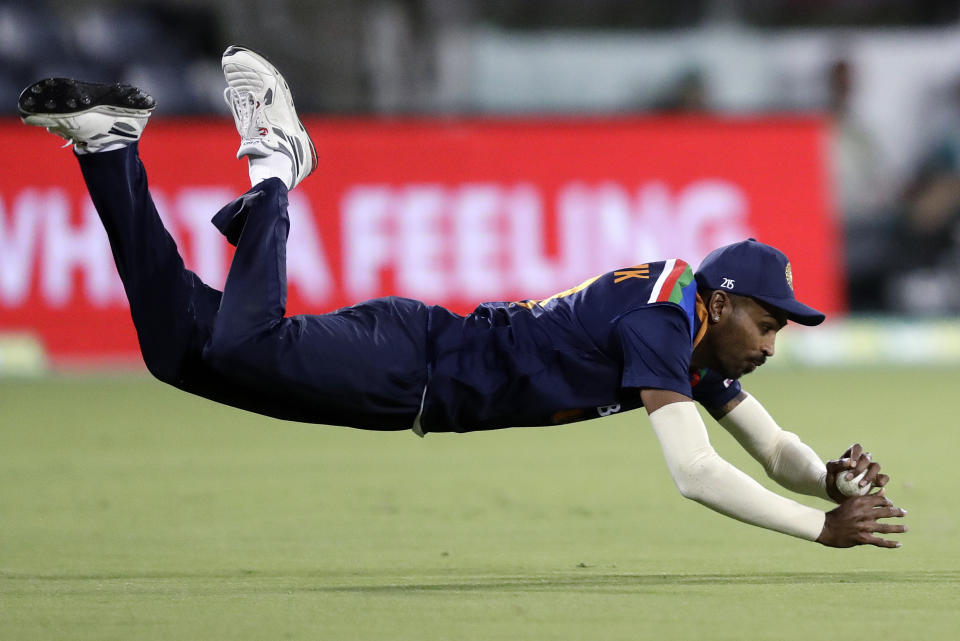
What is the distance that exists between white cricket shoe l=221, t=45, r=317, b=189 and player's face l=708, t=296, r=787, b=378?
1.74 m

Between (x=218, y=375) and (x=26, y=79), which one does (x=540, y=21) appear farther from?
(x=218, y=375)

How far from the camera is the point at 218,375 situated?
18.9 ft

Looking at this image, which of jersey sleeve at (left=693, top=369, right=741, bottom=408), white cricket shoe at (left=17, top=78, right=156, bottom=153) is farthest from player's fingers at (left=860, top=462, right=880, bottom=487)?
white cricket shoe at (left=17, top=78, right=156, bottom=153)

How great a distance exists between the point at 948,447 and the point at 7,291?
26.1ft

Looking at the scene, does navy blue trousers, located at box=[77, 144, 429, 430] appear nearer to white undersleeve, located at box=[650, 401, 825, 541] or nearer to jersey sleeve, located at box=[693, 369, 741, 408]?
white undersleeve, located at box=[650, 401, 825, 541]

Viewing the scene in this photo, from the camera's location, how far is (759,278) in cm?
556

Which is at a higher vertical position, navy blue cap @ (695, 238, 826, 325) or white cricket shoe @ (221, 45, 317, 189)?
white cricket shoe @ (221, 45, 317, 189)

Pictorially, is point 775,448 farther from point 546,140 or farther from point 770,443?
point 546,140

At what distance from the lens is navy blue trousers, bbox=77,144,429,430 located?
5668mm

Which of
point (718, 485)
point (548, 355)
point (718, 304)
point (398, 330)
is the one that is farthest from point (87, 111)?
point (718, 485)

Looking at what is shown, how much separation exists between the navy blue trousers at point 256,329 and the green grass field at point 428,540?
650mm

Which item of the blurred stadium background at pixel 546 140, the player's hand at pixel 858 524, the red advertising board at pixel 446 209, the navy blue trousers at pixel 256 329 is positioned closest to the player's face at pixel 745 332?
the player's hand at pixel 858 524

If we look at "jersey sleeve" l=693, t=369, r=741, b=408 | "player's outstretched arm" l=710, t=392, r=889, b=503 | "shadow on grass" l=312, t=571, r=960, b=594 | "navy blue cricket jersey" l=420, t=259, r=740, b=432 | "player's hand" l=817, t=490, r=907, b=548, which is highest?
"navy blue cricket jersey" l=420, t=259, r=740, b=432

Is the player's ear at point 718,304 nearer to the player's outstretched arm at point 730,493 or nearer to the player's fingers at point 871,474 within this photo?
the player's outstretched arm at point 730,493
